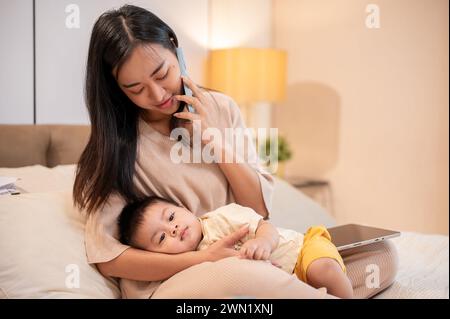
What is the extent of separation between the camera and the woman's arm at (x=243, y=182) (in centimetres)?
108

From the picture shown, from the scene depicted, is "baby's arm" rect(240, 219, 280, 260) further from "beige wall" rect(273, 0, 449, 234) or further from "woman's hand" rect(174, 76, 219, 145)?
"beige wall" rect(273, 0, 449, 234)

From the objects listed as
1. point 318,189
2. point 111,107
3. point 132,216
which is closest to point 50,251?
point 132,216

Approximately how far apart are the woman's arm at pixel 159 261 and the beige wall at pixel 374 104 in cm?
118

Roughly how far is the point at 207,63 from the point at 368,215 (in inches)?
41.9

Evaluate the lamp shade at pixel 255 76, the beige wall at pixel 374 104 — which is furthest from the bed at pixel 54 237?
the lamp shade at pixel 255 76

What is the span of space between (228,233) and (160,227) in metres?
0.14

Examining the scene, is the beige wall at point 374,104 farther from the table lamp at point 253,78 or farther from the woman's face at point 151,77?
the woman's face at point 151,77

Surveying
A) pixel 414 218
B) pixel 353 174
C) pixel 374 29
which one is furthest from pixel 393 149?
pixel 374 29

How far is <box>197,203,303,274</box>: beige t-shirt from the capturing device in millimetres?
927

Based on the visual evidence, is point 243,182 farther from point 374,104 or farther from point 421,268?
point 374,104

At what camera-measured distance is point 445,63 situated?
2.08 meters

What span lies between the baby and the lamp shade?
37.2 inches

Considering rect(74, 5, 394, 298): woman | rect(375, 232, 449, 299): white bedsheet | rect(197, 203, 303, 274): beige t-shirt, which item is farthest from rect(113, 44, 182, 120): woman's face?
rect(375, 232, 449, 299): white bedsheet

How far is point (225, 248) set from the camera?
88 cm
